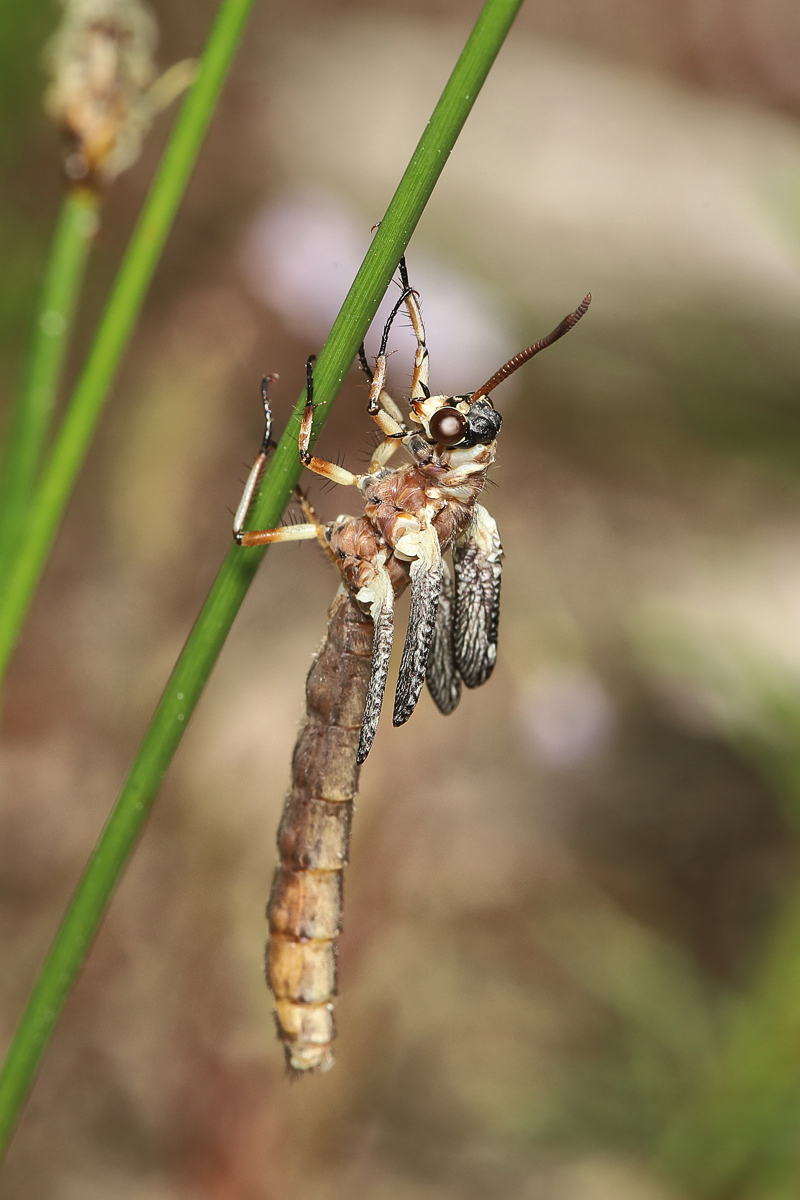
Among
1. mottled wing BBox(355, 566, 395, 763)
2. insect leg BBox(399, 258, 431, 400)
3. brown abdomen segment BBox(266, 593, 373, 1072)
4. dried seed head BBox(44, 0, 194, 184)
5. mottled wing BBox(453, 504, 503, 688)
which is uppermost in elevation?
dried seed head BBox(44, 0, 194, 184)

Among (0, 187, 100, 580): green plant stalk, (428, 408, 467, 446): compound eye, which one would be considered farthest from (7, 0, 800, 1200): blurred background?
(0, 187, 100, 580): green plant stalk

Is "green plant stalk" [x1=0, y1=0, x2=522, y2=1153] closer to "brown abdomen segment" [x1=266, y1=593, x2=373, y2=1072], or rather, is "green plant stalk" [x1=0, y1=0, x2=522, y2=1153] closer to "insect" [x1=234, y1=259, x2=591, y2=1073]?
"insect" [x1=234, y1=259, x2=591, y2=1073]

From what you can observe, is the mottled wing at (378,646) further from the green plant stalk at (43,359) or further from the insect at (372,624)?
the green plant stalk at (43,359)

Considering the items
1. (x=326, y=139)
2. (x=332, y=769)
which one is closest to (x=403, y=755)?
(x=332, y=769)

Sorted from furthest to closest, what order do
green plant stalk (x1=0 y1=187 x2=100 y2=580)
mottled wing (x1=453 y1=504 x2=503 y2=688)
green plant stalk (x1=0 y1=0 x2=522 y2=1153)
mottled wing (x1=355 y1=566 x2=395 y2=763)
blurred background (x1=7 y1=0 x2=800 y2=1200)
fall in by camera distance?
blurred background (x1=7 y1=0 x2=800 y2=1200), mottled wing (x1=453 y1=504 x2=503 y2=688), green plant stalk (x1=0 y1=187 x2=100 y2=580), mottled wing (x1=355 y1=566 x2=395 y2=763), green plant stalk (x1=0 y1=0 x2=522 y2=1153)

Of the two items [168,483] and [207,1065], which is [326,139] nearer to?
[168,483]
